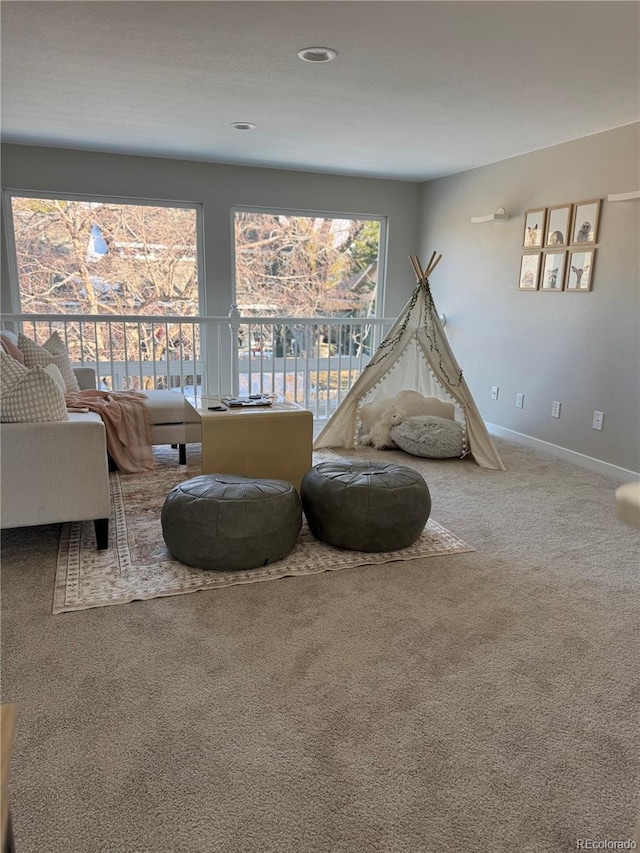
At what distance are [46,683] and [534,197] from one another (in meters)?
4.44

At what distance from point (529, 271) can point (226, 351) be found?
2670 millimetres

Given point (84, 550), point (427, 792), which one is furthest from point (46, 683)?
point (427, 792)

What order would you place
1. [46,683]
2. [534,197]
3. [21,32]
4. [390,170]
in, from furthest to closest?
[390,170], [534,197], [21,32], [46,683]

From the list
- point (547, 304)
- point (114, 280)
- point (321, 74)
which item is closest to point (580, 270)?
point (547, 304)

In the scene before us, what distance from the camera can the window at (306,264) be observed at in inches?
215

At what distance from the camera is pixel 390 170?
5.30 meters

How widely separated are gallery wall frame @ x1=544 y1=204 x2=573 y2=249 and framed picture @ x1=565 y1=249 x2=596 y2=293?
0.48 feet

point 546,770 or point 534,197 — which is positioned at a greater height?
point 534,197

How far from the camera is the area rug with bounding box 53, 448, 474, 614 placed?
2312 millimetres

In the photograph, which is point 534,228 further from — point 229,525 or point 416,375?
point 229,525

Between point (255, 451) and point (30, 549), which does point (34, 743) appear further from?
point (255, 451)

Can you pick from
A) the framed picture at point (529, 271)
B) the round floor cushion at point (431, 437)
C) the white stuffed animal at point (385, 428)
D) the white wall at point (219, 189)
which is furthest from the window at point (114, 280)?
the framed picture at point (529, 271)

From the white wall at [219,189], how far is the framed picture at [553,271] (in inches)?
72.2

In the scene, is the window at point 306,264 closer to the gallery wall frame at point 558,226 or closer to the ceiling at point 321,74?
the ceiling at point 321,74
